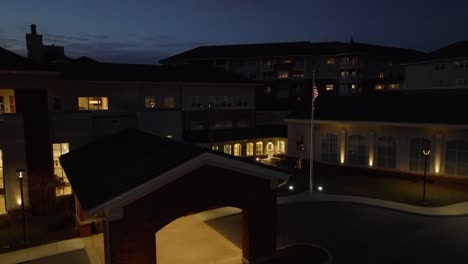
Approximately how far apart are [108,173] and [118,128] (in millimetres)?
14790

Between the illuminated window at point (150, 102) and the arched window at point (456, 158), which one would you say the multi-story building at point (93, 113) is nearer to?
the illuminated window at point (150, 102)

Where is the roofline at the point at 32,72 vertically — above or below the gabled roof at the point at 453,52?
below

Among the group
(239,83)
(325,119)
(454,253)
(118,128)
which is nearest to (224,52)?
(239,83)

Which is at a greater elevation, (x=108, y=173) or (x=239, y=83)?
(x=239, y=83)

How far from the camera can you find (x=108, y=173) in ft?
42.0

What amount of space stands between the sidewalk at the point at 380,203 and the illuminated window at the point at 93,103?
17.3 m

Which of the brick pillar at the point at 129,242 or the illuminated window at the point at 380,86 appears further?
the illuminated window at the point at 380,86

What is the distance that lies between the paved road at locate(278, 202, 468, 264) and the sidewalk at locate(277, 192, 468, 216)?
651 millimetres

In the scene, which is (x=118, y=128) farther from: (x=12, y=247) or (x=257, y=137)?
(x=257, y=137)

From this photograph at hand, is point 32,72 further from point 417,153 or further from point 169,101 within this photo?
point 417,153

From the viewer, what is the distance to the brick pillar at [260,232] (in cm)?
1280

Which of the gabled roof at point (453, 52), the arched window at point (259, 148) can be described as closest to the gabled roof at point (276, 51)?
the gabled roof at point (453, 52)

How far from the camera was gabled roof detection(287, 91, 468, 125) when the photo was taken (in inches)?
1078

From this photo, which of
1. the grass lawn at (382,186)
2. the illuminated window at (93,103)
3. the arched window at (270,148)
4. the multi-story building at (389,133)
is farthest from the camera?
the arched window at (270,148)
